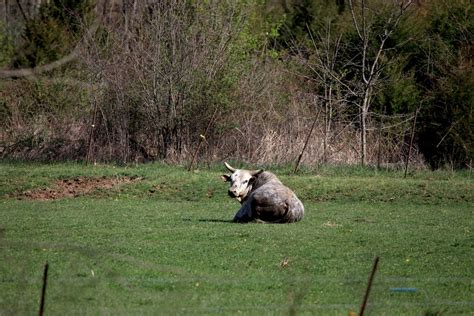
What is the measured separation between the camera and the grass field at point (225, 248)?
11172mm

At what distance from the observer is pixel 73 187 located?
90.1 feet

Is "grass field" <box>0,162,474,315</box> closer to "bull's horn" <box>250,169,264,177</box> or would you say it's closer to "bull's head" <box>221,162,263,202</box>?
"bull's head" <box>221,162,263,202</box>

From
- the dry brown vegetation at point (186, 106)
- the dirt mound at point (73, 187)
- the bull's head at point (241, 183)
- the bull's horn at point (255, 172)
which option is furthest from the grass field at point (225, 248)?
the dry brown vegetation at point (186, 106)

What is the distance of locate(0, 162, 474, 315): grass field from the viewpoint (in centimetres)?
1117

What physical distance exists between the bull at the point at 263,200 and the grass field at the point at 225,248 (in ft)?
1.17

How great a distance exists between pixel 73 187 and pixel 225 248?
490 inches

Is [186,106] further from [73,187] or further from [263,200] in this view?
[263,200]

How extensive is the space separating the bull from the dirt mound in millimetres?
7325

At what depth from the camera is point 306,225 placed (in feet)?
64.3

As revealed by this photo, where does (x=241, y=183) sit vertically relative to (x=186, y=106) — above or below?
above

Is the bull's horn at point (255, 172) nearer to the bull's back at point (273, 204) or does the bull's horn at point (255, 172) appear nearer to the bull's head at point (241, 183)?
the bull's head at point (241, 183)

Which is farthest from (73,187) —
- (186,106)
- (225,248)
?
(225,248)

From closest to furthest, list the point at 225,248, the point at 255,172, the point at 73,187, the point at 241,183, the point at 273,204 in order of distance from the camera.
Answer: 1. the point at 225,248
2. the point at 273,204
3. the point at 241,183
4. the point at 255,172
5. the point at 73,187

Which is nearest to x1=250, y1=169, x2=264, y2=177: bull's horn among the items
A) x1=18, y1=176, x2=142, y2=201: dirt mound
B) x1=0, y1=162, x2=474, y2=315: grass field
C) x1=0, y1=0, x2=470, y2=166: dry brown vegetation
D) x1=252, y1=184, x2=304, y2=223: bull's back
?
x1=252, y1=184, x2=304, y2=223: bull's back
